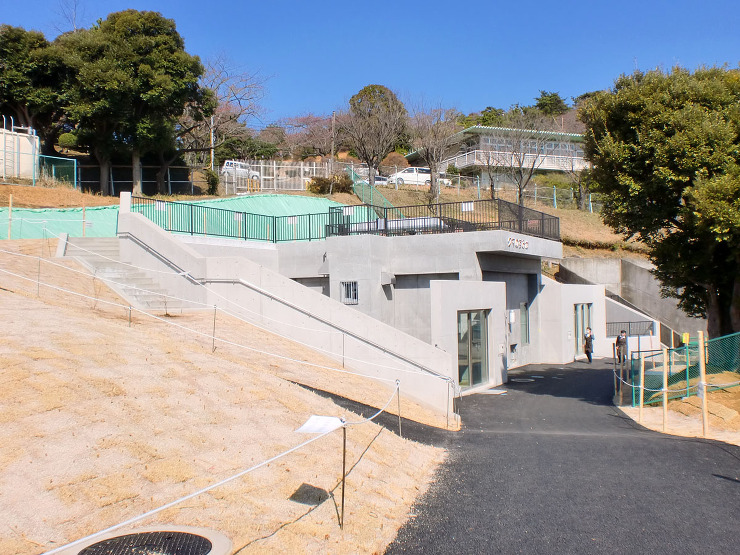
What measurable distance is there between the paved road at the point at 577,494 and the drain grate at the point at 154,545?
6.00ft

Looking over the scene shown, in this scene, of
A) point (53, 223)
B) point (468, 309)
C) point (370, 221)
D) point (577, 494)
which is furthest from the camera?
point (370, 221)

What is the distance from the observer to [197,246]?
21297 mm

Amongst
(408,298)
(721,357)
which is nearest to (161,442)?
(721,357)

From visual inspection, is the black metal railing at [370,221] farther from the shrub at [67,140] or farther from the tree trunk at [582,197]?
the tree trunk at [582,197]

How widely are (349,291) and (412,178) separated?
30.7 metres

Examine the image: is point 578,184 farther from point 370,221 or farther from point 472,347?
point 472,347

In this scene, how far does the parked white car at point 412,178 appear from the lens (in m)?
49.3

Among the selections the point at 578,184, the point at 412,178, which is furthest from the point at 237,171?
the point at 578,184

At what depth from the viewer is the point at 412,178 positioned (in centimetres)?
5034

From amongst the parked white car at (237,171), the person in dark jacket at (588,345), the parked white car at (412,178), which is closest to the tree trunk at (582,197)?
the parked white car at (412,178)

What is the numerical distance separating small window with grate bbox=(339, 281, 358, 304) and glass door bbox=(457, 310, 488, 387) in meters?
4.18

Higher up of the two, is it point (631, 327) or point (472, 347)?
point (472, 347)

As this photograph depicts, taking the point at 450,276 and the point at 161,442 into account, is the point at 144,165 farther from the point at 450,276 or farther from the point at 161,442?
the point at 161,442

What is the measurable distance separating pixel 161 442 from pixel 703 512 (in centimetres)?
625
